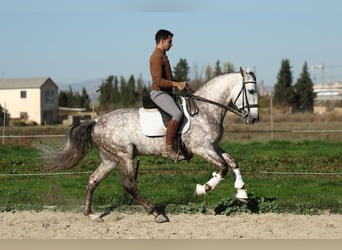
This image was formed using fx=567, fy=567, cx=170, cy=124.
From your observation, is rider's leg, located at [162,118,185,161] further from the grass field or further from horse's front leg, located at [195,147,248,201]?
the grass field

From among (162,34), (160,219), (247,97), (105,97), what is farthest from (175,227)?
(105,97)

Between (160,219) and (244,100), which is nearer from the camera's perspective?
(160,219)

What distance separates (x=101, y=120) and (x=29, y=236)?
81.4 inches

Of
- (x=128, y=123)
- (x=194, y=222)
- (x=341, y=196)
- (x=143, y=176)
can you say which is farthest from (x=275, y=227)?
(x=143, y=176)

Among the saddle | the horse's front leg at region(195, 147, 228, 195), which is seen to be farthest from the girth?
the horse's front leg at region(195, 147, 228, 195)

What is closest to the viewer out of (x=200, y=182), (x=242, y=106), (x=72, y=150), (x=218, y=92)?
(x=242, y=106)

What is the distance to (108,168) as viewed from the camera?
8.20 metres

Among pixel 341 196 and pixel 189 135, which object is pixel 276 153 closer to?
pixel 341 196

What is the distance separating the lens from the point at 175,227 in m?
7.24

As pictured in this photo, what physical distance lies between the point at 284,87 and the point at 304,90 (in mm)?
2359

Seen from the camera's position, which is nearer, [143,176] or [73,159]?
[73,159]

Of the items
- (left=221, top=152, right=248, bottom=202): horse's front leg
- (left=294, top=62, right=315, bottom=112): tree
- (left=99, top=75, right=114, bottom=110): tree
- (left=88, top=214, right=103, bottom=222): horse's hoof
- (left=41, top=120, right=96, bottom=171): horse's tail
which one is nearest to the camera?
(left=221, top=152, right=248, bottom=202): horse's front leg

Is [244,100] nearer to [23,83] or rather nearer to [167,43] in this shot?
[167,43]

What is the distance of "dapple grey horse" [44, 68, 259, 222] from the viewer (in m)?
7.58
